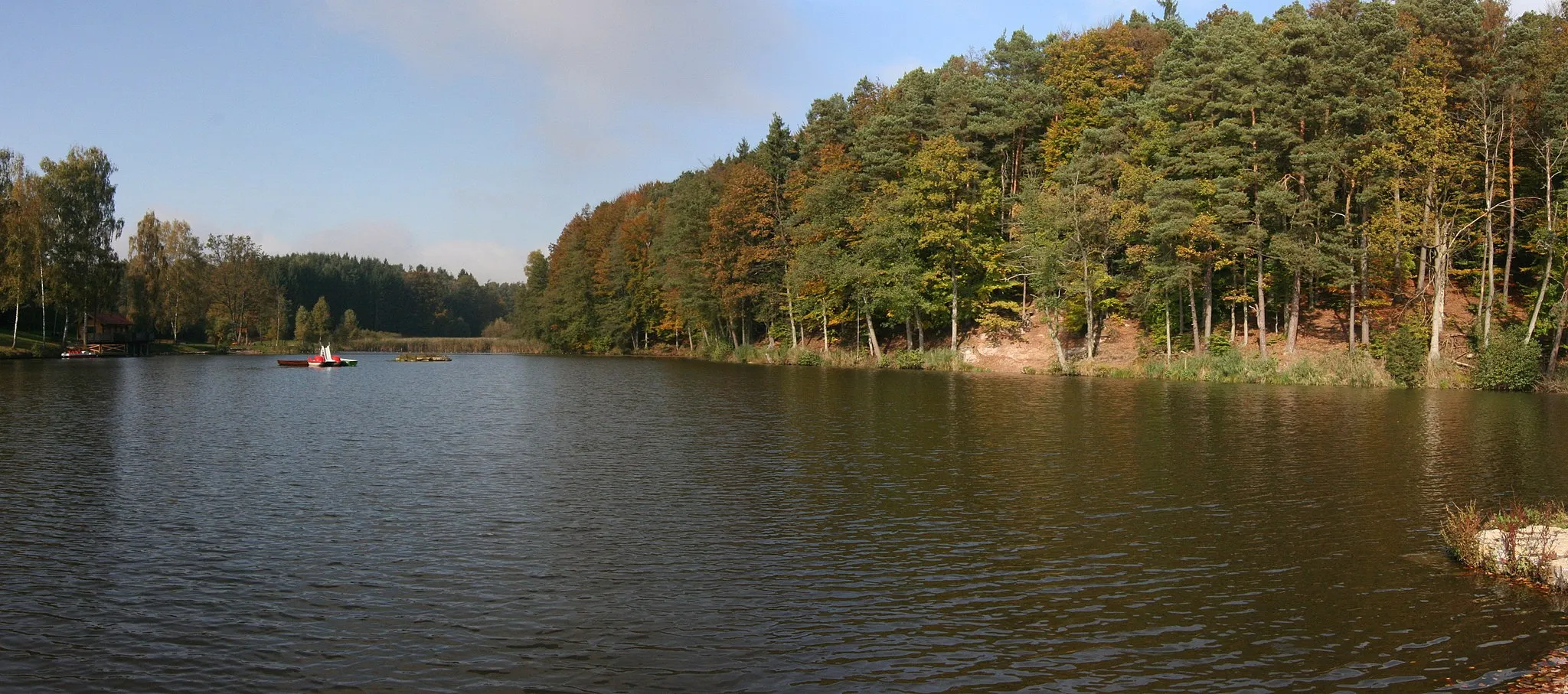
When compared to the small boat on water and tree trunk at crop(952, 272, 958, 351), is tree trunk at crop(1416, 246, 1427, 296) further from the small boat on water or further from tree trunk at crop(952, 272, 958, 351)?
the small boat on water

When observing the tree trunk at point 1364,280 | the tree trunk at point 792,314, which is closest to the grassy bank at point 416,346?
the tree trunk at point 792,314

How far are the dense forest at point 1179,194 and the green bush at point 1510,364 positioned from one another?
78 centimetres

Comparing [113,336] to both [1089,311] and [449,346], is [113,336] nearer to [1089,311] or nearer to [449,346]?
[449,346]

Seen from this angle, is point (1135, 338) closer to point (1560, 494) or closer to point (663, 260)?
point (1560, 494)

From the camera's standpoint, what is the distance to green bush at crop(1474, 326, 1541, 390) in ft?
130

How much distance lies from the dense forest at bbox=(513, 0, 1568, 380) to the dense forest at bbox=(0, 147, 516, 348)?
51.5 m

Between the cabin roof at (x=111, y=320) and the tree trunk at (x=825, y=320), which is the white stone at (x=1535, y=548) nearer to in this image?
the tree trunk at (x=825, y=320)

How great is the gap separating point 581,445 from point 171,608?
46.8ft

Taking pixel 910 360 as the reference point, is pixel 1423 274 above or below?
above

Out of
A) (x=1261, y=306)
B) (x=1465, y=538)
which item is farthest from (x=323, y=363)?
(x=1465, y=538)

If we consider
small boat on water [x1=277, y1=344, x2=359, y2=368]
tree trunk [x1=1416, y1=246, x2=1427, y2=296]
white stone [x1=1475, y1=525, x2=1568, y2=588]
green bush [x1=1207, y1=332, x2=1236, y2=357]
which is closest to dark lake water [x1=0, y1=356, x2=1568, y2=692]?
white stone [x1=1475, y1=525, x2=1568, y2=588]

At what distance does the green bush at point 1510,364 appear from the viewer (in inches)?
1563

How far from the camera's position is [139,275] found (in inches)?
4063

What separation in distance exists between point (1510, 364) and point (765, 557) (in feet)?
133
